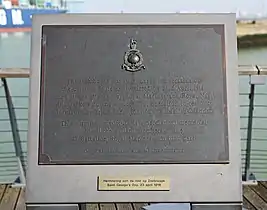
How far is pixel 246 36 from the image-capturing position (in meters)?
3.63

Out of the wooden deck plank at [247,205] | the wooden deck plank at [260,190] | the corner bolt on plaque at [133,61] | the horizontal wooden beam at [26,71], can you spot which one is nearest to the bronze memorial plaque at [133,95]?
the corner bolt on plaque at [133,61]

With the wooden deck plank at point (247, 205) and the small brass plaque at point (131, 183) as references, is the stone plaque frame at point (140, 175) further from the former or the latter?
the wooden deck plank at point (247, 205)

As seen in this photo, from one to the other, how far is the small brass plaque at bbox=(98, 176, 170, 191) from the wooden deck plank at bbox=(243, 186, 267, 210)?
2.87 ft

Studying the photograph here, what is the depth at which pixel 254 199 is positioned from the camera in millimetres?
2246

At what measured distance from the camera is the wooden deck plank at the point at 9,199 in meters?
2.22

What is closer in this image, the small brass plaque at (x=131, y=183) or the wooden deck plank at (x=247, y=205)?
the small brass plaque at (x=131, y=183)

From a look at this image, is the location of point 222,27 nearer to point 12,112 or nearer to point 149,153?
point 149,153

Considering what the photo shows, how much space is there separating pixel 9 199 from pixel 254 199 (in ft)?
3.34

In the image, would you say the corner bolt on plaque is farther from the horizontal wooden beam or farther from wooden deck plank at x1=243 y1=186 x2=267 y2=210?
wooden deck plank at x1=243 y1=186 x2=267 y2=210

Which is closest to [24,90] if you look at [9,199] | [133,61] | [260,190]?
[9,199]

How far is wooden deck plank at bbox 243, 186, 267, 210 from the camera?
217 cm

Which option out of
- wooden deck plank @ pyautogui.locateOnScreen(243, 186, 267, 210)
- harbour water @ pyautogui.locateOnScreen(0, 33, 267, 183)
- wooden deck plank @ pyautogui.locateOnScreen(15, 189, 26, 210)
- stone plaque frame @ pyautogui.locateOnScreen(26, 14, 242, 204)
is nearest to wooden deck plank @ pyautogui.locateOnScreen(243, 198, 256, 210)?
wooden deck plank @ pyautogui.locateOnScreen(243, 186, 267, 210)

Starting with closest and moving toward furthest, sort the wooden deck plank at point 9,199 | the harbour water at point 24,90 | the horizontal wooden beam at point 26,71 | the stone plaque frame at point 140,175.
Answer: the stone plaque frame at point 140,175 → the horizontal wooden beam at point 26,71 → the wooden deck plank at point 9,199 → the harbour water at point 24,90

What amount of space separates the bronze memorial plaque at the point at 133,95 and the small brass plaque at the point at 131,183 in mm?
45
